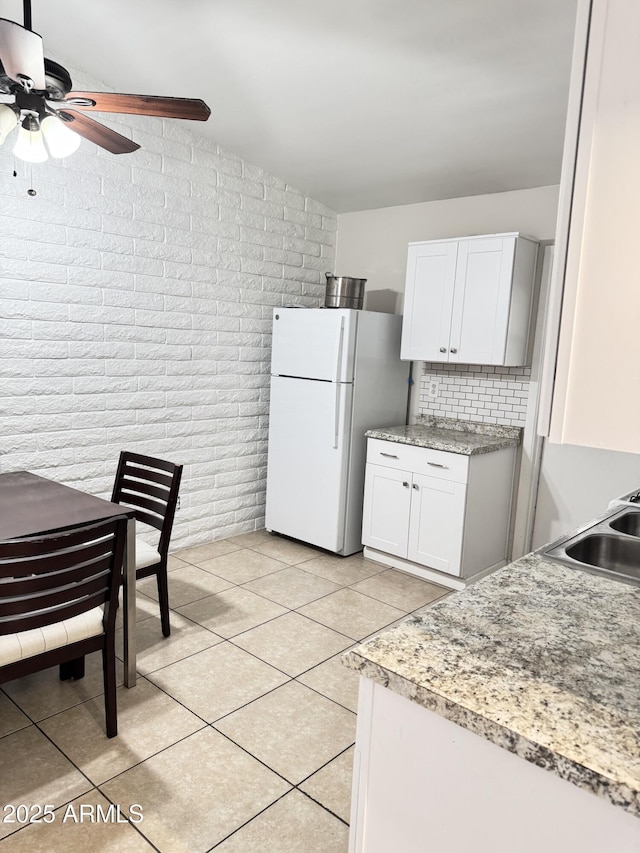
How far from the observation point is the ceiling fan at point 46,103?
1.64 metres

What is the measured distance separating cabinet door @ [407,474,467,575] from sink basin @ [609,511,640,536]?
1.30 meters

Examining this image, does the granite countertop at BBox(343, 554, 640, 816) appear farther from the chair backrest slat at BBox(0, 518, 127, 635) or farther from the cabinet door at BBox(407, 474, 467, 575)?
the cabinet door at BBox(407, 474, 467, 575)

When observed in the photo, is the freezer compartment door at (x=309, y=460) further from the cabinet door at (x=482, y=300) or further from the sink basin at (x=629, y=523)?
the sink basin at (x=629, y=523)

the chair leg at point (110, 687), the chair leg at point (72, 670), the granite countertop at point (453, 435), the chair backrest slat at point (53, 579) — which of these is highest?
the granite countertop at point (453, 435)

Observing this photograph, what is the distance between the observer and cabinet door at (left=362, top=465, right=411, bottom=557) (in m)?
3.73

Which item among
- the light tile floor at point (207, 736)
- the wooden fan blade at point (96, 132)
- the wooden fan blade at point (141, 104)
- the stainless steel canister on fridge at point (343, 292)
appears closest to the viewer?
the light tile floor at point (207, 736)

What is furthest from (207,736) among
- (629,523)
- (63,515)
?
(629,523)

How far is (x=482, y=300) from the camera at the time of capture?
3590mm

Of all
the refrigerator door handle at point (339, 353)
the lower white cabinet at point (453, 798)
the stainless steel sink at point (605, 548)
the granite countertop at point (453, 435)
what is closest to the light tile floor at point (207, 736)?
the lower white cabinet at point (453, 798)

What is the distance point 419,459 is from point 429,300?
1.02 metres

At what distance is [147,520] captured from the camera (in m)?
2.81

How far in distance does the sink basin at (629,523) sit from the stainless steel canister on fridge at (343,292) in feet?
7.63

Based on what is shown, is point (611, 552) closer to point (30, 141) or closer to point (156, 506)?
point (156, 506)

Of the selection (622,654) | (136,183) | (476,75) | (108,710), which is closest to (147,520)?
(108,710)
